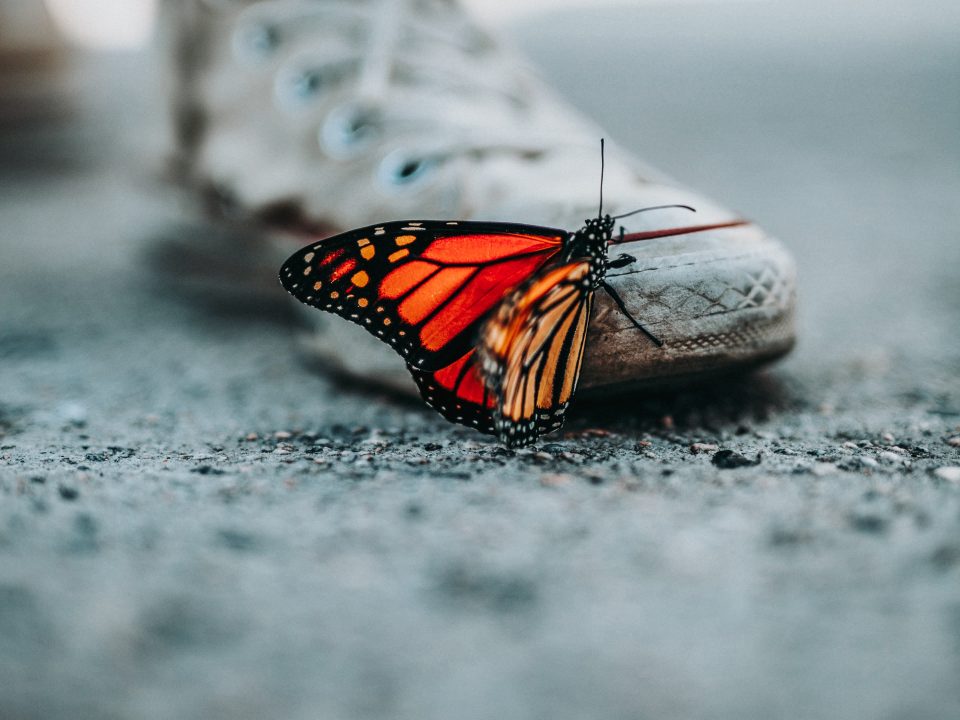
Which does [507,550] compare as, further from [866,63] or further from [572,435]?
[866,63]

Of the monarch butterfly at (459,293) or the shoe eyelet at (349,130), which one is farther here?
the shoe eyelet at (349,130)

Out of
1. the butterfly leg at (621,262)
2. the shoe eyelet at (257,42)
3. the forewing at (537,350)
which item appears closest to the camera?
the forewing at (537,350)

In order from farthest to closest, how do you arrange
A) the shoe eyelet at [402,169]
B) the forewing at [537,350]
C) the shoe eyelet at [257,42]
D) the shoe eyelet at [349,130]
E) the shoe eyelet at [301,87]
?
the shoe eyelet at [257,42]
the shoe eyelet at [301,87]
the shoe eyelet at [349,130]
the shoe eyelet at [402,169]
the forewing at [537,350]

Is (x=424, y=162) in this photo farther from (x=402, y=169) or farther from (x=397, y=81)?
(x=397, y=81)

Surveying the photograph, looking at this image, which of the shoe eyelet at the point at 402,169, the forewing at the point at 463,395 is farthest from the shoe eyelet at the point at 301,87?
the forewing at the point at 463,395

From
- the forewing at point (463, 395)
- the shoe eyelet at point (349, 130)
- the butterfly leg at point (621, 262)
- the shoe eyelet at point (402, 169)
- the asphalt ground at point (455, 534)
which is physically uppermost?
the shoe eyelet at point (349, 130)

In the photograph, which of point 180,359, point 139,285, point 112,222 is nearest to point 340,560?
point 180,359

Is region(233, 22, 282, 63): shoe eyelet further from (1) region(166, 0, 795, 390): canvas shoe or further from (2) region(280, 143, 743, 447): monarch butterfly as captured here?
(2) region(280, 143, 743, 447): monarch butterfly

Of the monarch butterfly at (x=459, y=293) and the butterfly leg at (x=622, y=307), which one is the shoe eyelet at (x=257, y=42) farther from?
the butterfly leg at (x=622, y=307)
